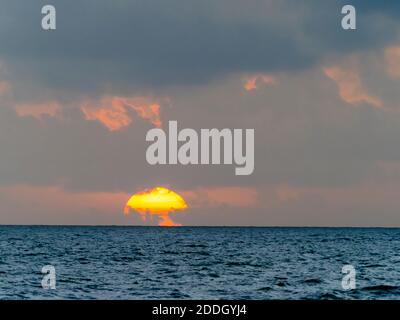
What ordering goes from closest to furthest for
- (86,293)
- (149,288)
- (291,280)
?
(86,293), (149,288), (291,280)

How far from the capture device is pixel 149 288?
1657 inches

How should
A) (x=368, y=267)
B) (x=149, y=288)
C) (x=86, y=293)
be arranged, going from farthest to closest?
(x=368, y=267)
(x=149, y=288)
(x=86, y=293)

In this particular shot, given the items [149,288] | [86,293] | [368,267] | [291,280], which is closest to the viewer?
[86,293]

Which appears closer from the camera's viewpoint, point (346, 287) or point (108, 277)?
point (346, 287)
